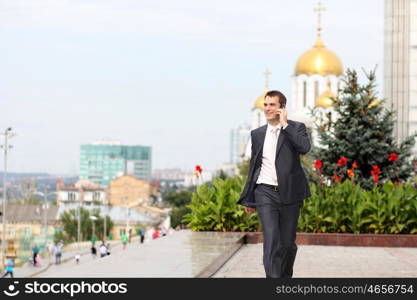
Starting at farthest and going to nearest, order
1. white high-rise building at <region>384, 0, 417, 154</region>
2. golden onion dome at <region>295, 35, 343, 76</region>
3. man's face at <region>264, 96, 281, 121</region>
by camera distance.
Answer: golden onion dome at <region>295, 35, 343, 76</region>
white high-rise building at <region>384, 0, 417, 154</region>
man's face at <region>264, 96, 281, 121</region>

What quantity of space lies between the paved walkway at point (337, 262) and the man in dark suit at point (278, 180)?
2275mm

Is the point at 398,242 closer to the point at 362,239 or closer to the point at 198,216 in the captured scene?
the point at 362,239

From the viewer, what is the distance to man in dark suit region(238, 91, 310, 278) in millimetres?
8289

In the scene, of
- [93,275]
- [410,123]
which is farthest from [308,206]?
[410,123]

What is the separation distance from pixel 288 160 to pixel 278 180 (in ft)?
0.63

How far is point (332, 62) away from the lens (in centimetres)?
8294

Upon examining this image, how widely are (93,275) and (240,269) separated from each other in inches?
87.4

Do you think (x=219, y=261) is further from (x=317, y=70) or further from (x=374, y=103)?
(x=317, y=70)

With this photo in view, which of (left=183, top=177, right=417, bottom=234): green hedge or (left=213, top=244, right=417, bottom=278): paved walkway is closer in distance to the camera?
(left=213, top=244, right=417, bottom=278): paved walkway

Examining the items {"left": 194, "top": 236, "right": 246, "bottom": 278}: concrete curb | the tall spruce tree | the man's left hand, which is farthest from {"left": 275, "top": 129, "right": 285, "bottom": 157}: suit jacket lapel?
the tall spruce tree

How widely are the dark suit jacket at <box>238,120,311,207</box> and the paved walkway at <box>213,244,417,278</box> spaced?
7.96 feet

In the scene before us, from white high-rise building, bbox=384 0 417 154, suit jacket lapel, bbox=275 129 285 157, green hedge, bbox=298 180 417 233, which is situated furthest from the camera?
white high-rise building, bbox=384 0 417 154

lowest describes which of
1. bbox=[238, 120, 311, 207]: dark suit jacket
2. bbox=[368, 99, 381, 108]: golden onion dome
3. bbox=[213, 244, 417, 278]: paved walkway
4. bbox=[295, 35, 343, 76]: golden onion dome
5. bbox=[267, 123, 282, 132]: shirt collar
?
bbox=[213, 244, 417, 278]: paved walkway

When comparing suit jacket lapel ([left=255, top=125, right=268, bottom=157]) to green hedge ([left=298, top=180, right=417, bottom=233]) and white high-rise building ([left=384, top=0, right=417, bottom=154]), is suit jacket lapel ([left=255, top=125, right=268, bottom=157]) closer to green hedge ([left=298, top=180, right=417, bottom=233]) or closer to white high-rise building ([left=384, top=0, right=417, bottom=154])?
green hedge ([left=298, top=180, right=417, bottom=233])
